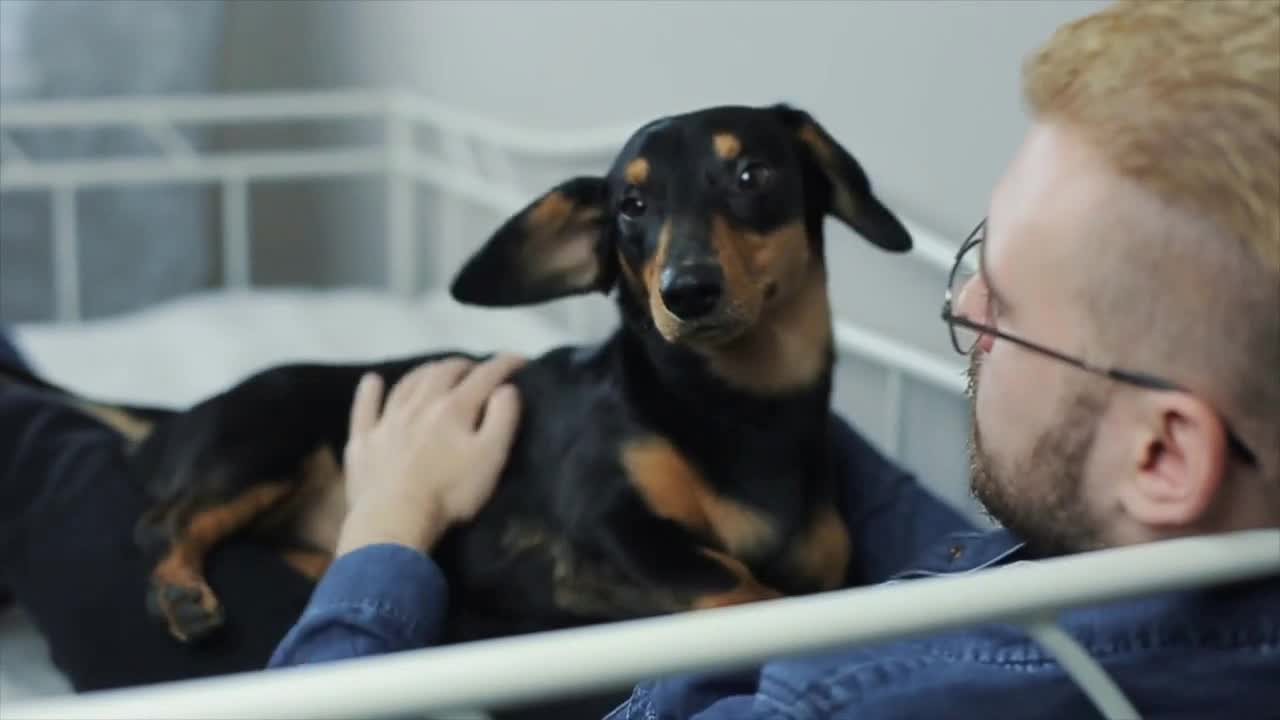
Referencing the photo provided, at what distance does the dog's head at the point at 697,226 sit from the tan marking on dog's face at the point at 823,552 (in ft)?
0.56

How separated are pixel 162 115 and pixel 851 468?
1086 millimetres

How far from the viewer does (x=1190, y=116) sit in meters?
0.62

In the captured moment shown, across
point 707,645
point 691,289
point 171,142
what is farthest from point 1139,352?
point 171,142

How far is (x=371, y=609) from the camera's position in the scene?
0.95 meters

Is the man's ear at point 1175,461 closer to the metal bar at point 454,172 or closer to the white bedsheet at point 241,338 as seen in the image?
the white bedsheet at point 241,338

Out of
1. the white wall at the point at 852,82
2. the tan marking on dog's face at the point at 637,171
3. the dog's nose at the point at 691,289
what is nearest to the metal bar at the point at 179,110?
the white wall at the point at 852,82

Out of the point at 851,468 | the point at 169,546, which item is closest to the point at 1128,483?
the point at 851,468

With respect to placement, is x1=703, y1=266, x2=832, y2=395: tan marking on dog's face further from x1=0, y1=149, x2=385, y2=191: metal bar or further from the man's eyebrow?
x1=0, y1=149, x2=385, y2=191: metal bar

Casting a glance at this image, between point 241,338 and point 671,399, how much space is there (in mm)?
848

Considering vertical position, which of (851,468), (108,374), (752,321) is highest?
(752,321)

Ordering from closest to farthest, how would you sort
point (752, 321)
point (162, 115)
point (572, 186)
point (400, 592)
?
point (400, 592)
point (752, 321)
point (572, 186)
point (162, 115)

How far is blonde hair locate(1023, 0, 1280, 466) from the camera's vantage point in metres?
0.61

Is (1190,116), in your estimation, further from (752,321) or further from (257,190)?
(257,190)

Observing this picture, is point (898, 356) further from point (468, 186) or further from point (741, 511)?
point (468, 186)
